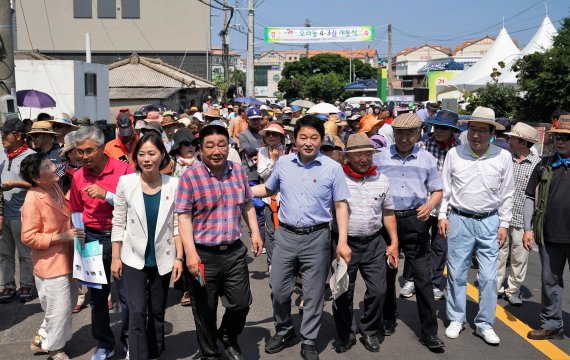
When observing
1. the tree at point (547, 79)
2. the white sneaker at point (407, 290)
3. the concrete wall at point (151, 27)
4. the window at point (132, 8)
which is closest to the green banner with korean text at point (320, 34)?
the concrete wall at point (151, 27)

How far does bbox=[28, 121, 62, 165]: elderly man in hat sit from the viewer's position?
6488mm

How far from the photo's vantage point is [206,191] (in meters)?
4.38

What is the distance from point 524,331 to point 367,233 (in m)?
1.94

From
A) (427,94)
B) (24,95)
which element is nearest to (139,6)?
(427,94)

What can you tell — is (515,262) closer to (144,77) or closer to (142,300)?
(142,300)

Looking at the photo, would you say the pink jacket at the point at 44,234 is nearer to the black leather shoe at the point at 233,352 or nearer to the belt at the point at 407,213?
the black leather shoe at the point at 233,352

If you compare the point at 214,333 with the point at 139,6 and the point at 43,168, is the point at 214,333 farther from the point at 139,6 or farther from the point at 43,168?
the point at 139,6

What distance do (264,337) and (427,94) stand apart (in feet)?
111

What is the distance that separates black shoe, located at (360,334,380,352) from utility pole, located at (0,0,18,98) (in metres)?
6.77

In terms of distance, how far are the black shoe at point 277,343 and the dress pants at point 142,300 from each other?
39.4 inches

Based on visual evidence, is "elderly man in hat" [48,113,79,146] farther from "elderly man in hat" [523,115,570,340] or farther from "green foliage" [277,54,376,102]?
"green foliage" [277,54,376,102]

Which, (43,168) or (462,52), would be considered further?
(462,52)

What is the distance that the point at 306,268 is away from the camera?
4797 mm

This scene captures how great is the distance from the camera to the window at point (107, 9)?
2009 inches
